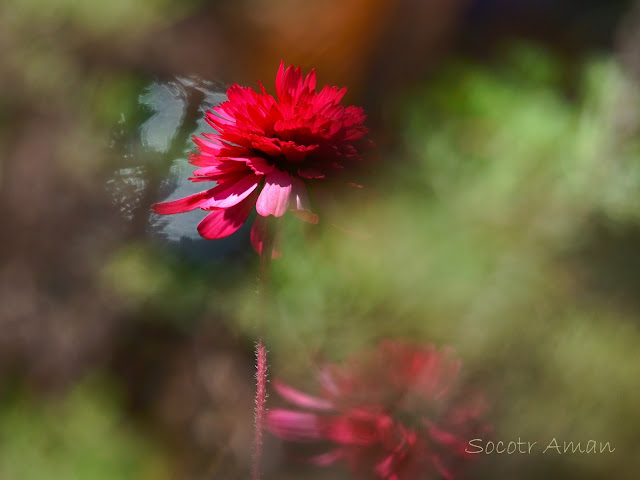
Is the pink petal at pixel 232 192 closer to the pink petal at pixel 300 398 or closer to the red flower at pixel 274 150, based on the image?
the red flower at pixel 274 150

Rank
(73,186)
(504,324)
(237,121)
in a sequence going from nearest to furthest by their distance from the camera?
1. (237,121)
2. (504,324)
3. (73,186)

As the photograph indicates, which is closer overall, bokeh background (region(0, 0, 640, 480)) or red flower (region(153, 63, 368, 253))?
red flower (region(153, 63, 368, 253))

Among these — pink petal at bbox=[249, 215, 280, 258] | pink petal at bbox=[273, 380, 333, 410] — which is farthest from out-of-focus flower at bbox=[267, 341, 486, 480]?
pink petal at bbox=[249, 215, 280, 258]

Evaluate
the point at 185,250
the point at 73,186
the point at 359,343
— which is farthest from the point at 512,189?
the point at 73,186

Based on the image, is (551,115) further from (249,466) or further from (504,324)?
(249,466)

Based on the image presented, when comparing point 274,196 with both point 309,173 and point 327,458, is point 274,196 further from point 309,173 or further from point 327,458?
point 327,458

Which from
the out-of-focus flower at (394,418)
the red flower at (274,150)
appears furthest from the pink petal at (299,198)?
the out-of-focus flower at (394,418)

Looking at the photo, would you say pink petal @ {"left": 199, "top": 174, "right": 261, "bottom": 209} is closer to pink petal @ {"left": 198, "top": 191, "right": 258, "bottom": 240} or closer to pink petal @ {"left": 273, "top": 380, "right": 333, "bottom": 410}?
pink petal @ {"left": 198, "top": 191, "right": 258, "bottom": 240}

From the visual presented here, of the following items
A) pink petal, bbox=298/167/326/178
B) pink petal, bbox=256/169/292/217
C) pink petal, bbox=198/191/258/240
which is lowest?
pink petal, bbox=198/191/258/240
